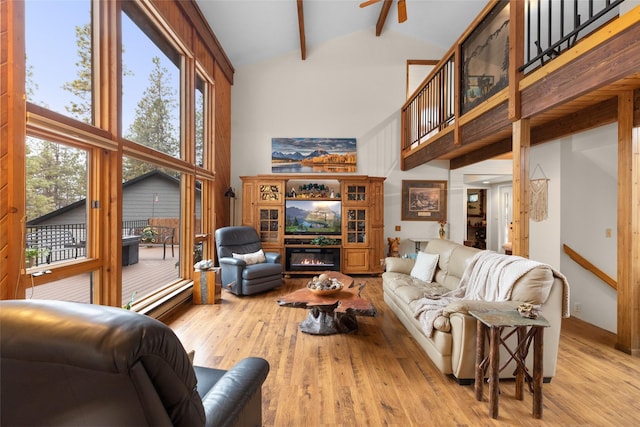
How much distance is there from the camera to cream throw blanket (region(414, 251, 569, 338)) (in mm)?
2381

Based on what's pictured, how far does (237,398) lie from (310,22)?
6359mm

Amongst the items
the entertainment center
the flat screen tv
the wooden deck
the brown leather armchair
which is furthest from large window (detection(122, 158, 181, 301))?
the brown leather armchair

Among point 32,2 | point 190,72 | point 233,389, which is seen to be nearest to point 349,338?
point 233,389

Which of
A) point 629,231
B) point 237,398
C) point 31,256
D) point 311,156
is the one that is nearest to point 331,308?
point 237,398

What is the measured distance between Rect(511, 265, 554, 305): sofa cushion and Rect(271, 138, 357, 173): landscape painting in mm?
4582

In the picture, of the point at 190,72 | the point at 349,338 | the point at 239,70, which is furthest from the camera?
the point at 239,70

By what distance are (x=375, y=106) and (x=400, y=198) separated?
2.10 m

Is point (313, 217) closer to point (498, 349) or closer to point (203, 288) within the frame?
point (203, 288)

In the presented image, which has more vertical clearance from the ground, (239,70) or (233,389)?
(239,70)

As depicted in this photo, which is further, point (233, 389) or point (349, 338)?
point (349, 338)

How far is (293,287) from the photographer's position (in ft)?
17.2

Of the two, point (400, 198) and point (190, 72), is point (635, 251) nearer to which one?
point (400, 198)

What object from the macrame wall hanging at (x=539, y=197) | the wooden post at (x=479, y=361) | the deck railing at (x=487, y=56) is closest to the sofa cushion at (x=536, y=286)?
the wooden post at (x=479, y=361)

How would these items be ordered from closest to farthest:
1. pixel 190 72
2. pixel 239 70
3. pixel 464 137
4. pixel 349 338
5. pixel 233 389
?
pixel 233 389 → pixel 349 338 → pixel 464 137 → pixel 190 72 → pixel 239 70
